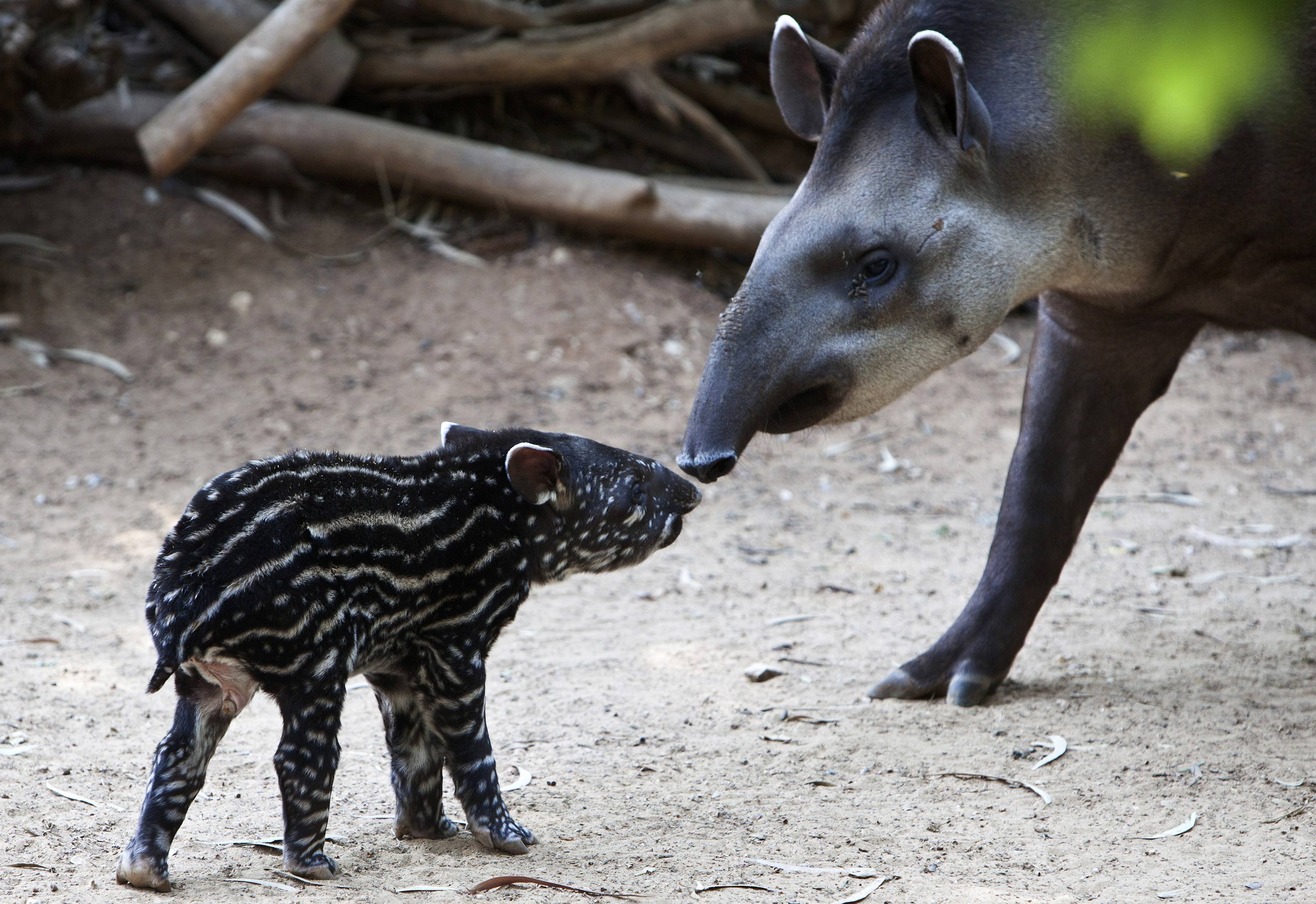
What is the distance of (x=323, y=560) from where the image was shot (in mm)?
3156

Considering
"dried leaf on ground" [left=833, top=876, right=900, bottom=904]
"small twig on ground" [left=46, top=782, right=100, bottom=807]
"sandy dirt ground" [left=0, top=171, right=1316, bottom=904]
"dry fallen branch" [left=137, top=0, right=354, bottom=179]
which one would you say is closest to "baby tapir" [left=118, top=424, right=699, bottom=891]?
"sandy dirt ground" [left=0, top=171, right=1316, bottom=904]

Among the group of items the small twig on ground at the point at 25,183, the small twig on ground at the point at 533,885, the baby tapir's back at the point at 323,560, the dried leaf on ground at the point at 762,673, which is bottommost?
the dried leaf on ground at the point at 762,673

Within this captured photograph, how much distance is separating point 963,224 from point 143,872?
2.65 metres

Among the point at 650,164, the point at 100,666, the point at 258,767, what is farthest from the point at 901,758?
the point at 650,164

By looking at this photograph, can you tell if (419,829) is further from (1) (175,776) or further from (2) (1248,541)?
(2) (1248,541)

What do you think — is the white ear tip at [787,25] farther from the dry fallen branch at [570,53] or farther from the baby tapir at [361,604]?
the dry fallen branch at [570,53]

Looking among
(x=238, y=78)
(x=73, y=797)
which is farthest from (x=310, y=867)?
(x=238, y=78)

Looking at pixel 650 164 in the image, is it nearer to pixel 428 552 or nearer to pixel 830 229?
pixel 830 229

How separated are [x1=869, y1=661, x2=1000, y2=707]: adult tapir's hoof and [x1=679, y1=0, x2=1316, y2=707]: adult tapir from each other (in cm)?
114

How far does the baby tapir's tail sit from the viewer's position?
3068 millimetres

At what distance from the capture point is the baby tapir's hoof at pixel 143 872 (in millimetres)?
3006

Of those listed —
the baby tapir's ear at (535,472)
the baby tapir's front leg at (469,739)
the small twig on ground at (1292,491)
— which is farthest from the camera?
the small twig on ground at (1292,491)

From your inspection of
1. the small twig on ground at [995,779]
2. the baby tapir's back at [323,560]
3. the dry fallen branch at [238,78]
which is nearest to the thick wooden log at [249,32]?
the dry fallen branch at [238,78]

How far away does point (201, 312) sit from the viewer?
26.9 feet
